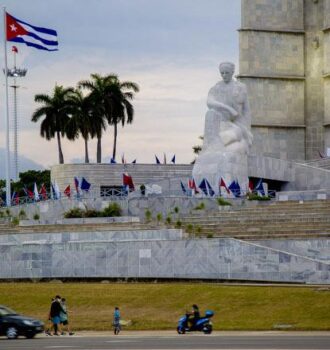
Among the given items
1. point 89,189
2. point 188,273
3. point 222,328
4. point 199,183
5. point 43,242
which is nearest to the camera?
point 222,328

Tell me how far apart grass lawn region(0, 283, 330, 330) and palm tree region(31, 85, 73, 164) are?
36.2 meters

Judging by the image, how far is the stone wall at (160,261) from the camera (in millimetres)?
49406

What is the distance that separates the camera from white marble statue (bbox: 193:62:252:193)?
2613 inches

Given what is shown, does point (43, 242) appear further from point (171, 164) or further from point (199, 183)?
point (171, 164)

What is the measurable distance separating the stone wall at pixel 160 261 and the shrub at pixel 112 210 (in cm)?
506

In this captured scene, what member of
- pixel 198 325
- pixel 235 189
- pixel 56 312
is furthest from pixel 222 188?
pixel 198 325

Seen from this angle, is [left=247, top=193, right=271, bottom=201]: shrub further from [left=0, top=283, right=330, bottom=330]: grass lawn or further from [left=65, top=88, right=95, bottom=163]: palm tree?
[left=65, top=88, right=95, bottom=163]: palm tree

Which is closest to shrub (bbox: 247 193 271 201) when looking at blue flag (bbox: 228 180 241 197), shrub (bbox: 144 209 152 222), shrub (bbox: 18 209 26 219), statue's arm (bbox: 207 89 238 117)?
blue flag (bbox: 228 180 241 197)

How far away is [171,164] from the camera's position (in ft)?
265

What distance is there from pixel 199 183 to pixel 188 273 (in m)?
14.5

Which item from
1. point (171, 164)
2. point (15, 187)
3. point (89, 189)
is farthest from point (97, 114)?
point (15, 187)

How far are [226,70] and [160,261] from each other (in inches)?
648

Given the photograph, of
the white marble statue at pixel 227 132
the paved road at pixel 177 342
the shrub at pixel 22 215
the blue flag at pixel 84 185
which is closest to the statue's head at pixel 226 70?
the white marble statue at pixel 227 132

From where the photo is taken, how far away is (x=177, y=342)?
36.6 m
